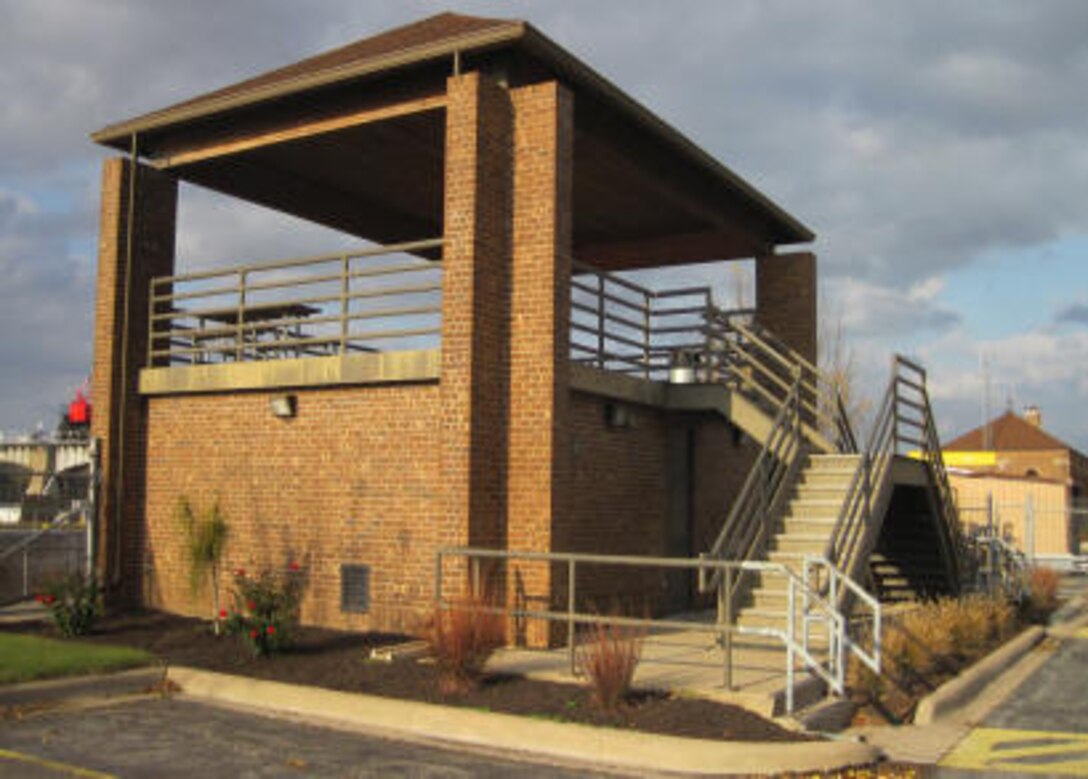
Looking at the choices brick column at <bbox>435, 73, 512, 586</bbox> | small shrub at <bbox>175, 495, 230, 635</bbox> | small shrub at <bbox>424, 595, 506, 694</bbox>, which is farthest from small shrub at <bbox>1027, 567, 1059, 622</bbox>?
small shrub at <bbox>175, 495, 230, 635</bbox>

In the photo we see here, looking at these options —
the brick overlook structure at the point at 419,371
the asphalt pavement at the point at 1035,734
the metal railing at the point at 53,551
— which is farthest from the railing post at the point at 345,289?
the asphalt pavement at the point at 1035,734

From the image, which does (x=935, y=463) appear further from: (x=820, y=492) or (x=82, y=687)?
(x=82, y=687)

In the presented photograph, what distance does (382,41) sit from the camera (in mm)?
14445

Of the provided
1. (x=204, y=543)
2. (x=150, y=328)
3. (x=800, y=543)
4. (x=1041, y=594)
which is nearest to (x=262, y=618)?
(x=204, y=543)

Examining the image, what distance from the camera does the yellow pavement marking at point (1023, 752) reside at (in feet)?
26.7

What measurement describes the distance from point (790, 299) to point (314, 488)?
9213 mm

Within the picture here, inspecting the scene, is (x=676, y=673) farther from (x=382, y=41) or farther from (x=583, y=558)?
(x=382, y=41)

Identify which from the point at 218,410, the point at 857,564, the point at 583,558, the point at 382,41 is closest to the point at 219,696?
the point at 583,558

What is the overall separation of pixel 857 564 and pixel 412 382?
538 cm

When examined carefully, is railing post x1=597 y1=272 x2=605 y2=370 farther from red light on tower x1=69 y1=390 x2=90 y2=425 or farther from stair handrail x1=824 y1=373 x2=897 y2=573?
red light on tower x1=69 y1=390 x2=90 y2=425

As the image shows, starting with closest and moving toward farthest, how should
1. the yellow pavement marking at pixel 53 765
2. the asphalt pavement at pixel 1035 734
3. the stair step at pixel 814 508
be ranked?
1. the yellow pavement marking at pixel 53 765
2. the asphalt pavement at pixel 1035 734
3. the stair step at pixel 814 508

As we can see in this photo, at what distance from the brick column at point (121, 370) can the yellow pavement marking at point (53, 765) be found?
23.7 ft

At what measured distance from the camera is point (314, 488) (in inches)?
537

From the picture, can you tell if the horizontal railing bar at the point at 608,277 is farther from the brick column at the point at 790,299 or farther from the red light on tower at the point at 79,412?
the red light on tower at the point at 79,412
